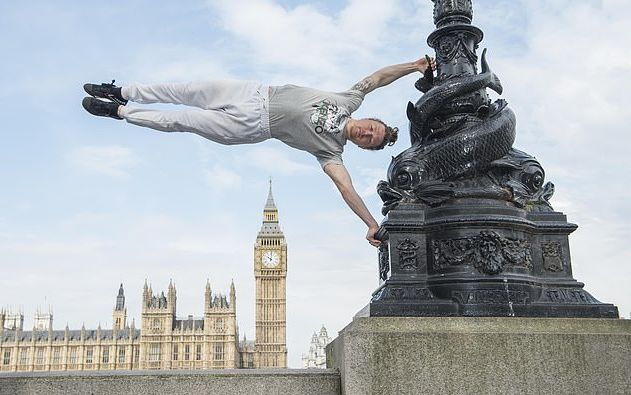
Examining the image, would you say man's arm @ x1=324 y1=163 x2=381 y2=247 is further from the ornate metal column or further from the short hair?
the short hair

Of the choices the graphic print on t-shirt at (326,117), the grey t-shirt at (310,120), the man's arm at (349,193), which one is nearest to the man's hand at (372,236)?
the man's arm at (349,193)

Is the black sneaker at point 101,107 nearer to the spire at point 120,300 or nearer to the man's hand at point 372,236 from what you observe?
the man's hand at point 372,236

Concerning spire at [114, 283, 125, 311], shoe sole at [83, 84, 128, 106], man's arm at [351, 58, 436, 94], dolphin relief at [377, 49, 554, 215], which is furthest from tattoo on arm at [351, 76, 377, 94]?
spire at [114, 283, 125, 311]

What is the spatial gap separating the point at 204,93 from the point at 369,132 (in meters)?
1.20

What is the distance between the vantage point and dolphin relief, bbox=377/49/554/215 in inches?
175

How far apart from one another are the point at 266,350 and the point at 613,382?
3448 inches

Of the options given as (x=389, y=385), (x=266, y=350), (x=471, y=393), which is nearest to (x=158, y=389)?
(x=389, y=385)

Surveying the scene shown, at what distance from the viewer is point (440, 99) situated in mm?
4672

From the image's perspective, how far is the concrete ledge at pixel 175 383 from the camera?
3842 mm

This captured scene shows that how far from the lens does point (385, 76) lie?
15.4ft

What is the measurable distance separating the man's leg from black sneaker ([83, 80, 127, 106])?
0.27m

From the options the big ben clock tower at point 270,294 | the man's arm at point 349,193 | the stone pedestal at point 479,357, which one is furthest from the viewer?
the big ben clock tower at point 270,294

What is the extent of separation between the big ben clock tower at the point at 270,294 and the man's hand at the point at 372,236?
84636 millimetres

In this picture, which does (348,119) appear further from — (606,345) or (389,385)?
(606,345)
